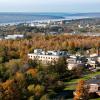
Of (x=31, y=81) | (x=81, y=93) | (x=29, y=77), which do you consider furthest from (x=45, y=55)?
(x=81, y=93)

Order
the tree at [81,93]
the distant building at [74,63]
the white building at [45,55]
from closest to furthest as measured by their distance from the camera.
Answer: the tree at [81,93] → the distant building at [74,63] → the white building at [45,55]

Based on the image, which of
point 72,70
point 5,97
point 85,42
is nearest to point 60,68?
point 72,70

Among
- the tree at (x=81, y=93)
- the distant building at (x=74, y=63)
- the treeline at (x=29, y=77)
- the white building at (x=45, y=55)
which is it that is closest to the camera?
the tree at (x=81, y=93)

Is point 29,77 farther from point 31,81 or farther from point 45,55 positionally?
point 45,55

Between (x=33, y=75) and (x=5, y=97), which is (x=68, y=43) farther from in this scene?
(x=5, y=97)

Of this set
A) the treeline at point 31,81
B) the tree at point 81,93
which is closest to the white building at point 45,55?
the treeline at point 31,81

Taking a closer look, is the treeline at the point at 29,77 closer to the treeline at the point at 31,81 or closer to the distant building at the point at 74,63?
the treeline at the point at 31,81

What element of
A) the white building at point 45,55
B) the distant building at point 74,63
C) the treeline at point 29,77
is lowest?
the white building at point 45,55

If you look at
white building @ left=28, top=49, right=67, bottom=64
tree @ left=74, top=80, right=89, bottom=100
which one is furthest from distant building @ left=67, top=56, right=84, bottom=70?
tree @ left=74, top=80, right=89, bottom=100

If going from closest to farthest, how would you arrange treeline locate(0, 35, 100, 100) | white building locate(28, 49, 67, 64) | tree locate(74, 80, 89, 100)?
tree locate(74, 80, 89, 100), treeline locate(0, 35, 100, 100), white building locate(28, 49, 67, 64)

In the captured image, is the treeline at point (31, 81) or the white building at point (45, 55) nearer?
the treeline at point (31, 81)

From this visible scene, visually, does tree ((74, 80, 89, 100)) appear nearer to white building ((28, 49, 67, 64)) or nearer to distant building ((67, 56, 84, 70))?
distant building ((67, 56, 84, 70))
